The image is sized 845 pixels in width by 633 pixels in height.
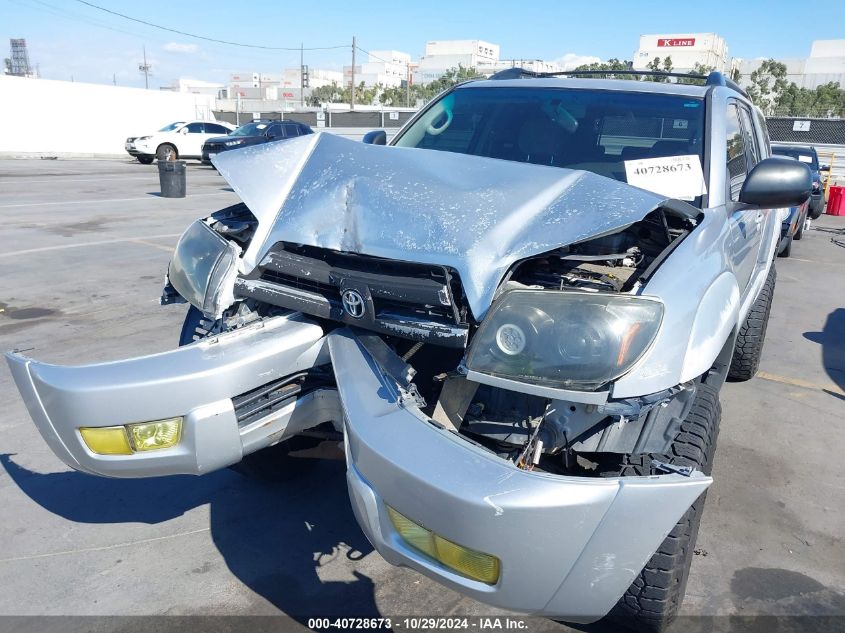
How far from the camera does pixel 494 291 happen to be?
201 centimetres

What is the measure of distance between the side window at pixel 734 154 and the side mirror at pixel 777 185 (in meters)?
0.35

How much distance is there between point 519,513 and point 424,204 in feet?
3.42

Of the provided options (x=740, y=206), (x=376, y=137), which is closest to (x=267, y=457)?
(x=376, y=137)

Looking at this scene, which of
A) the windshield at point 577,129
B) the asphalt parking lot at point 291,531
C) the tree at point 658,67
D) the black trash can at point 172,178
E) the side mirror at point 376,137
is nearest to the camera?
the asphalt parking lot at point 291,531

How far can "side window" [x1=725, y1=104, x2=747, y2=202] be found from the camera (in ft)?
10.6

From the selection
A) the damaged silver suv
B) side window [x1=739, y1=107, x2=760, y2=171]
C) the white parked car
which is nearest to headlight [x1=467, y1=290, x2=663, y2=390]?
the damaged silver suv

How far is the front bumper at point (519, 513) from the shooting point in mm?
1627

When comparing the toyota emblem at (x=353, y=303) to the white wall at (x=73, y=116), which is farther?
the white wall at (x=73, y=116)

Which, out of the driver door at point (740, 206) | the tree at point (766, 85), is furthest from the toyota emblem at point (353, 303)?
the tree at point (766, 85)

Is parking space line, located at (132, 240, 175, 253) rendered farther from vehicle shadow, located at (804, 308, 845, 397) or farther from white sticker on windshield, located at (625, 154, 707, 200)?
vehicle shadow, located at (804, 308, 845, 397)

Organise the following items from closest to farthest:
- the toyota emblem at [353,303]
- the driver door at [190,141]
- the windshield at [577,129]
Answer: the toyota emblem at [353,303] → the windshield at [577,129] → the driver door at [190,141]

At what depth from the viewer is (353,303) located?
2.18 meters

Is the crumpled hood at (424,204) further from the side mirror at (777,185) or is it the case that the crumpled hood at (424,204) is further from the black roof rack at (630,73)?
the black roof rack at (630,73)

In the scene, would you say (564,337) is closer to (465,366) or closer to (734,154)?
(465,366)
